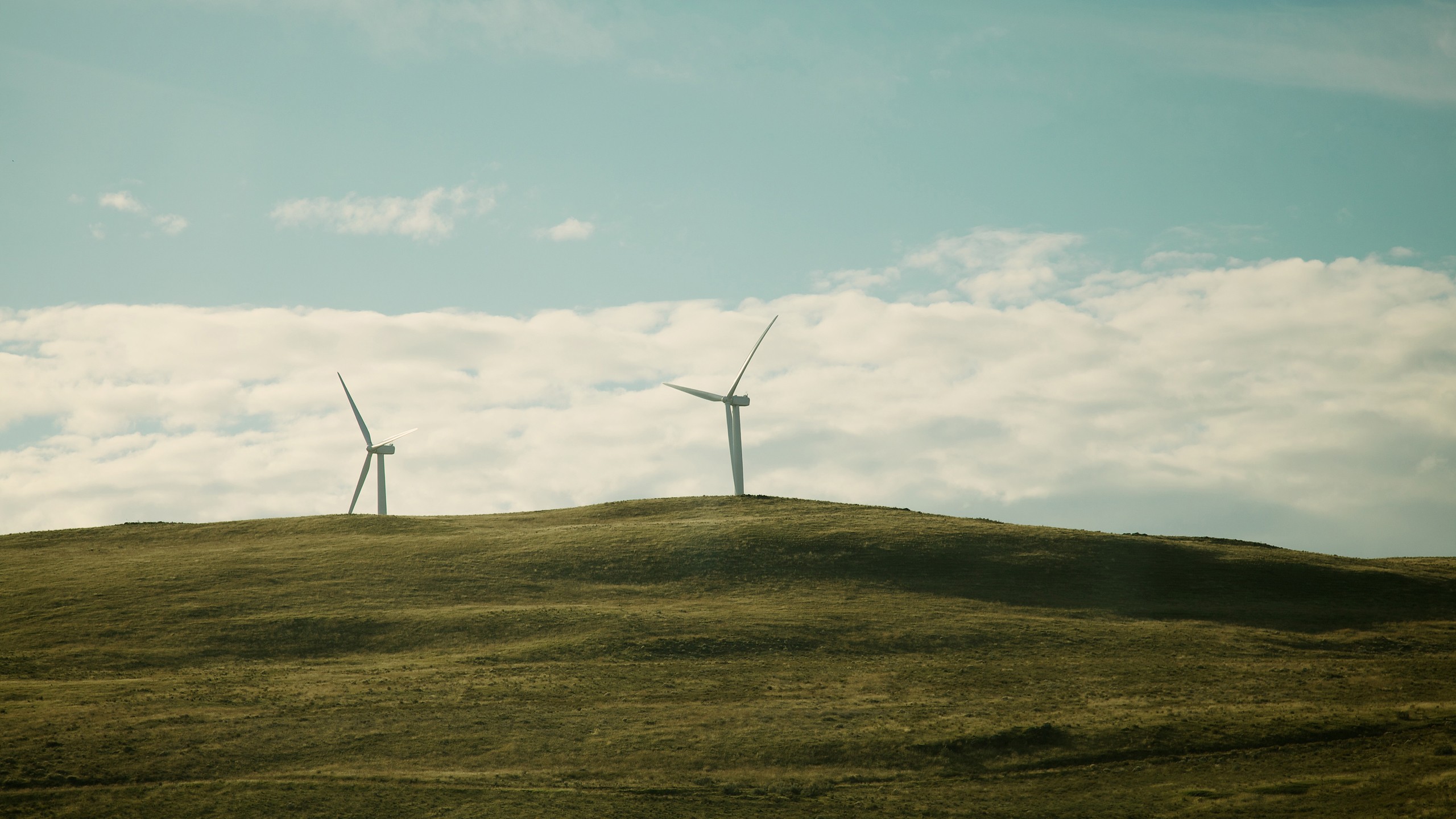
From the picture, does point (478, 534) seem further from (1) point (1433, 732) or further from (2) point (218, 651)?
(1) point (1433, 732)

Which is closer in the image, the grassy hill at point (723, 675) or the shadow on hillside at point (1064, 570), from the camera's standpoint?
the grassy hill at point (723, 675)

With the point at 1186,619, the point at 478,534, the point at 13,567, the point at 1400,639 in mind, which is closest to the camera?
the point at 1400,639

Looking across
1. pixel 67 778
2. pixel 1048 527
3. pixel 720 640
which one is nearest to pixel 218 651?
pixel 67 778

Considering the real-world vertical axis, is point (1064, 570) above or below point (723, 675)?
above

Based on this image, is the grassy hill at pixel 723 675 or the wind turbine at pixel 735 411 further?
the wind turbine at pixel 735 411

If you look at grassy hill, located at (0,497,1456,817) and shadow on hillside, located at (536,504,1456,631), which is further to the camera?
shadow on hillside, located at (536,504,1456,631)

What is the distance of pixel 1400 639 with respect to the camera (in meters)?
51.5

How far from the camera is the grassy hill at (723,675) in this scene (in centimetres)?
3225

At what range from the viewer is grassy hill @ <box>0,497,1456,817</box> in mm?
32250

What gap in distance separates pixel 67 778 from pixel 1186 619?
5067cm

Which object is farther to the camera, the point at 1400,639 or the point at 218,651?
the point at 1400,639

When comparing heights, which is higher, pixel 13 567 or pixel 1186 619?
pixel 13 567

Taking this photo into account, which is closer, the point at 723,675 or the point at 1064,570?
the point at 723,675

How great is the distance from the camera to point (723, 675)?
44000 mm
